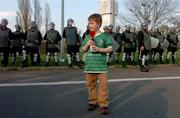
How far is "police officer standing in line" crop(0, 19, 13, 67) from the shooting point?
15.8 metres

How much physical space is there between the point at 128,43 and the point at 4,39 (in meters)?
5.47

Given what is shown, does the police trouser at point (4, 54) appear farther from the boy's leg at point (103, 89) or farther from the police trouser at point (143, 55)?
the boy's leg at point (103, 89)

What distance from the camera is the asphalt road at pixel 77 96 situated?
25.0 feet

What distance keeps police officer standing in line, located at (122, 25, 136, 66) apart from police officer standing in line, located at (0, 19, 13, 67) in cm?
508

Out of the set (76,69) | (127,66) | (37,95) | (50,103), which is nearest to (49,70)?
(76,69)

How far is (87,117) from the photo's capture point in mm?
7277

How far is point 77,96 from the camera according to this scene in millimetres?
9406

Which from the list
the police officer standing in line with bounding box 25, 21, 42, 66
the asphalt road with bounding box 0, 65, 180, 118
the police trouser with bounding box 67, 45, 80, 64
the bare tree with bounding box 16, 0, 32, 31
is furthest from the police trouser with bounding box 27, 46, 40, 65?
the bare tree with bounding box 16, 0, 32, 31

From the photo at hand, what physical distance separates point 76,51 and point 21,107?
8.71 meters

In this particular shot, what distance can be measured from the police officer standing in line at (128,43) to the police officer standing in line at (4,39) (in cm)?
508

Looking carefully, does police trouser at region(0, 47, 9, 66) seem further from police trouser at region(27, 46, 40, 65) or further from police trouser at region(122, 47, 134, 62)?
police trouser at region(122, 47, 134, 62)

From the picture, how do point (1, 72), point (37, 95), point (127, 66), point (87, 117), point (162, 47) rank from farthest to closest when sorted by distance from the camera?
point (162, 47) → point (127, 66) → point (1, 72) → point (37, 95) → point (87, 117)

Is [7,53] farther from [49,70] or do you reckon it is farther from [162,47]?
[162,47]

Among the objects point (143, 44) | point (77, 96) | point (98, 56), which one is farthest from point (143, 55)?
point (98, 56)
